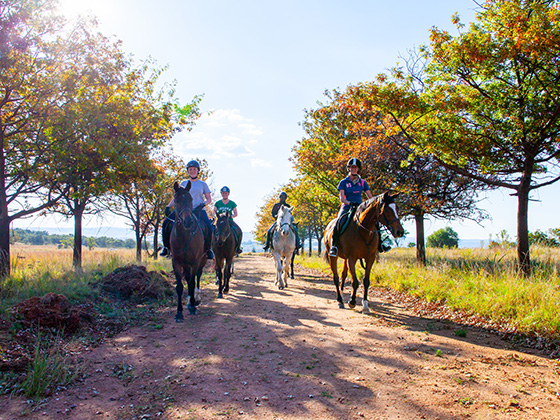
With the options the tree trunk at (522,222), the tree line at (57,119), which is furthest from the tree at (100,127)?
the tree trunk at (522,222)

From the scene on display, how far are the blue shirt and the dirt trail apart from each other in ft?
11.1

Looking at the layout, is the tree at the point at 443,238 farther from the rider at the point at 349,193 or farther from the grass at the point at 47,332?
the grass at the point at 47,332

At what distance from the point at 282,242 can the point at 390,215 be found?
6.16m

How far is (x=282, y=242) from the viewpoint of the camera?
1338 centimetres

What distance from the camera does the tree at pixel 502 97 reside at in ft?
28.4

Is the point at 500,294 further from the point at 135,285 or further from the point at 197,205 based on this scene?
the point at 135,285

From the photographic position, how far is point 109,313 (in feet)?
25.9

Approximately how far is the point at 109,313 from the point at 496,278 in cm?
933

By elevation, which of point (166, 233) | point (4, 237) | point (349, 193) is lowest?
point (4, 237)

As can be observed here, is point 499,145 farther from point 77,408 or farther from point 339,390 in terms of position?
point 77,408

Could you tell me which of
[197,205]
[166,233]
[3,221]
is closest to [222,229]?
[197,205]

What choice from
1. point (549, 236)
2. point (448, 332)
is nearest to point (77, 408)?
point (448, 332)

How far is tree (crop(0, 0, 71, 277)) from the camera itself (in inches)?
433

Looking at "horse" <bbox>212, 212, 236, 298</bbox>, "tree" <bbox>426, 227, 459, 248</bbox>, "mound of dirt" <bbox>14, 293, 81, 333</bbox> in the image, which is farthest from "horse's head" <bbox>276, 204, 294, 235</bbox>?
"tree" <bbox>426, 227, 459, 248</bbox>
